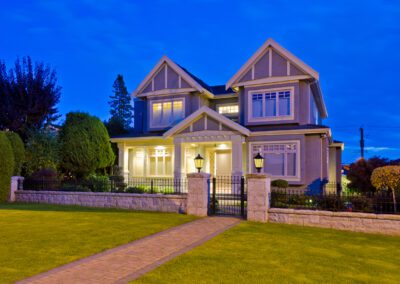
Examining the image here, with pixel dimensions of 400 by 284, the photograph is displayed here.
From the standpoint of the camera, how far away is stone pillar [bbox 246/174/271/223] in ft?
37.3

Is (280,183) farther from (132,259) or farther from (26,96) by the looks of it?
(26,96)

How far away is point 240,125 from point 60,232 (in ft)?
37.6

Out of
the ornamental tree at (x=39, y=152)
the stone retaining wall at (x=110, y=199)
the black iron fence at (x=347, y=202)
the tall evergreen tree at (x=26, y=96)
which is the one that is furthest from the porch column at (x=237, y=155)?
the tall evergreen tree at (x=26, y=96)

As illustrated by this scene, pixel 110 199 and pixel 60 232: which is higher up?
pixel 110 199

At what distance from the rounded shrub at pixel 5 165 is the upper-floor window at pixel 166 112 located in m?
9.08

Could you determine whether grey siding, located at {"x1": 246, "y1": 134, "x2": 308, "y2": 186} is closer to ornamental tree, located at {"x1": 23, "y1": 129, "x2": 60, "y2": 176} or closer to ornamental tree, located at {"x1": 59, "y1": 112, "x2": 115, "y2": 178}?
ornamental tree, located at {"x1": 59, "y1": 112, "x2": 115, "y2": 178}

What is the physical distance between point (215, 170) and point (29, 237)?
1346 centimetres

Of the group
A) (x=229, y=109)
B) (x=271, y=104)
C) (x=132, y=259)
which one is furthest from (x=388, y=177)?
(x=229, y=109)

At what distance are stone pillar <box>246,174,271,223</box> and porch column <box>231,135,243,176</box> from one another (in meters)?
6.53

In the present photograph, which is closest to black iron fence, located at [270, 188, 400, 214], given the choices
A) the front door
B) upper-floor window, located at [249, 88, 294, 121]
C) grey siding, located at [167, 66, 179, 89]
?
upper-floor window, located at [249, 88, 294, 121]

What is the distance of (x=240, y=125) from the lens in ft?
60.2

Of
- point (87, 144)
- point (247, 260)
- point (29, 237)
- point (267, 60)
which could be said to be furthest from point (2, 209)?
point (267, 60)

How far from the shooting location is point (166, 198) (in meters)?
13.4

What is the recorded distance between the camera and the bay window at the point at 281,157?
1826cm
